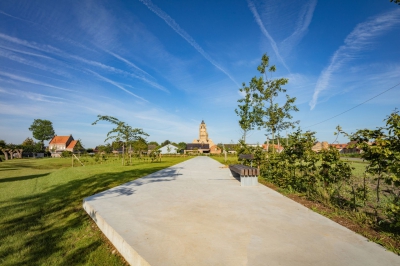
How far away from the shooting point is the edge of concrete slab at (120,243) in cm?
270

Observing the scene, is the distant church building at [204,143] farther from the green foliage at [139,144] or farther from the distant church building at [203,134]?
Answer: the green foliage at [139,144]

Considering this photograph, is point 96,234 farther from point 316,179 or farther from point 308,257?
point 316,179

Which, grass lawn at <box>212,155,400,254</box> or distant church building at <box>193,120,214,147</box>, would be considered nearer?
grass lawn at <box>212,155,400,254</box>

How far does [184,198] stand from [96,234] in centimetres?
264

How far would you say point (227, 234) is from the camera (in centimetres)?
343

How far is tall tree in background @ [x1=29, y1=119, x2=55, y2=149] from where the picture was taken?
79688mm

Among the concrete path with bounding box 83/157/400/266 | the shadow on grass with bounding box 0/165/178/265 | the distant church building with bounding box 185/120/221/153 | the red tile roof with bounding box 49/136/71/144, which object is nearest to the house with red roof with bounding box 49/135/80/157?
the red tile roof with bounding box 49/136/71/144

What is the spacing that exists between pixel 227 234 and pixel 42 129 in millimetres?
100591

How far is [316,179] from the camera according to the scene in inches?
237

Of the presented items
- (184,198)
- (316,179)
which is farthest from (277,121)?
(184,198)

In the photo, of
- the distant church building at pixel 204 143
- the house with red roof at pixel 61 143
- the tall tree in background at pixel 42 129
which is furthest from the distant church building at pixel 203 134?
the tall tree in background at pixel 42 129

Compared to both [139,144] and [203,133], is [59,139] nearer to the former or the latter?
[203,133]

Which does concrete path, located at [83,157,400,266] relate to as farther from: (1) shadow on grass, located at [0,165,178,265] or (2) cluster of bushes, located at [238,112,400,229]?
(2) cluster of bushes, located at [238,112,400,229]

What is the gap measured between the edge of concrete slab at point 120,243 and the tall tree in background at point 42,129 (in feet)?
320
